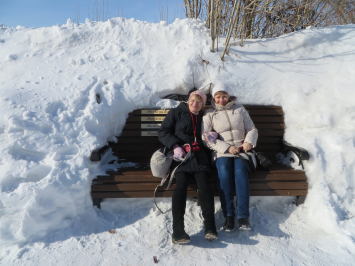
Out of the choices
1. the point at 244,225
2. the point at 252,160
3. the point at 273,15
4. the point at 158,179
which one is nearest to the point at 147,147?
the point at 158,179

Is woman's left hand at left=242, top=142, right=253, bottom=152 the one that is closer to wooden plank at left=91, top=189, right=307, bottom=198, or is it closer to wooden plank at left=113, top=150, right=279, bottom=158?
wooden plank at left=91, top=189, right=307, bottom=198

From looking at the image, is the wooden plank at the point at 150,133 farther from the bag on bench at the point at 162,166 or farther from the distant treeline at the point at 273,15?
the distant treeline at the point at 273,15

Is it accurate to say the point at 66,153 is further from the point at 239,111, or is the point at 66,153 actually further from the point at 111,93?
the point at 239,111

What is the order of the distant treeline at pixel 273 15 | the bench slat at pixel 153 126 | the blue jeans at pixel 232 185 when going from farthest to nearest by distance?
1. the distant treeline at pixel 273 15
2. the bench slat at pixel 153 126
3. the blue jeans at pixel 232 185

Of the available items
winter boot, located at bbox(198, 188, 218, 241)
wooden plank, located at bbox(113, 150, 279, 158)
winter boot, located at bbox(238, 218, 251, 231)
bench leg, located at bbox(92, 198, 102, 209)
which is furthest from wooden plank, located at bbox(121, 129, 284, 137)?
winter boot, located at bbox(238, 218, 251, 231)

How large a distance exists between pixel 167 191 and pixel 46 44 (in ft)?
12.3

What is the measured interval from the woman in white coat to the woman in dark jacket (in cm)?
15

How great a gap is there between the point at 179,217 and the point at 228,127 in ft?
4.66

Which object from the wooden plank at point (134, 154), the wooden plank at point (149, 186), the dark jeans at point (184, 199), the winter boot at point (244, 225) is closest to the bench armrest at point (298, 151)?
the wooden plank at point (134, 154)

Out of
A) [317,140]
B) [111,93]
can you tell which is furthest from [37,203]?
[317,140]

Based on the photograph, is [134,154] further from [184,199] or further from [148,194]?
[184,199]

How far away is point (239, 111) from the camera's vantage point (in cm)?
347

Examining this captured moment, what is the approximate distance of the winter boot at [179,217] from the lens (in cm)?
247

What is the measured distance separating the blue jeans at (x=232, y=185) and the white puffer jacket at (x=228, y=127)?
0.20m
